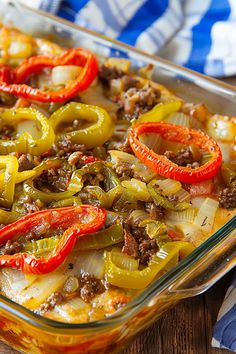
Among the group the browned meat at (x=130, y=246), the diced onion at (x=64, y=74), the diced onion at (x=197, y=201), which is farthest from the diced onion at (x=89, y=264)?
the diced onion at (x=64, y=74)

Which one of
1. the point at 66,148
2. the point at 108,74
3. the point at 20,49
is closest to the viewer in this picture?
the point at 66,148

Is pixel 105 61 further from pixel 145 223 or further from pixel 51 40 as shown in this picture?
pixel 145 223

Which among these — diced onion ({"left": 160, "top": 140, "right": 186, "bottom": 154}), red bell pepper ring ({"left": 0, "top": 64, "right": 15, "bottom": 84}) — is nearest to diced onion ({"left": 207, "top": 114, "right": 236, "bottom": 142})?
diced onion ({"left": 160, "top": 140, "right": 186, "bottom": 154})

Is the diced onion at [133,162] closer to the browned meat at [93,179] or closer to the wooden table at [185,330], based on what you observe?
the browned meat at [93,179]

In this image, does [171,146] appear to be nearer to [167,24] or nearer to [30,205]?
[30,205]

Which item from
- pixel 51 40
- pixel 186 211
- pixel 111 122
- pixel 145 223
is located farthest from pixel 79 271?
pixel 51 40

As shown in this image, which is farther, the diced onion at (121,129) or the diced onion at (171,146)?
the diced onion at (121,129)

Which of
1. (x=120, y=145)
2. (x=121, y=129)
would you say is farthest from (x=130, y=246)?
(x=121, y=129)
